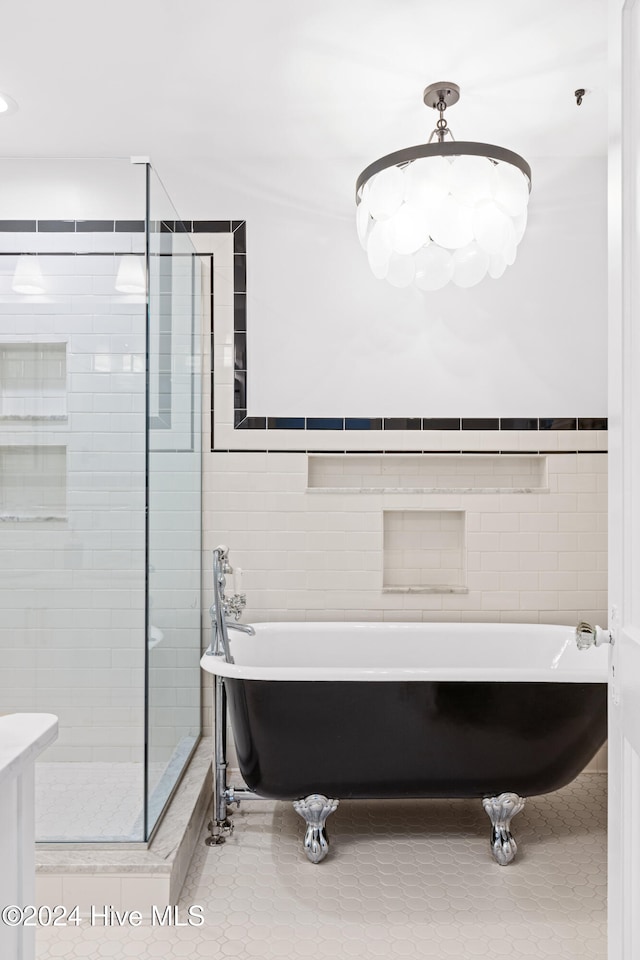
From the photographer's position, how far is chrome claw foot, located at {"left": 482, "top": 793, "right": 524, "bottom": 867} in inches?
98.0

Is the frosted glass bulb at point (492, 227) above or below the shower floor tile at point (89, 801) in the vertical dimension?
above

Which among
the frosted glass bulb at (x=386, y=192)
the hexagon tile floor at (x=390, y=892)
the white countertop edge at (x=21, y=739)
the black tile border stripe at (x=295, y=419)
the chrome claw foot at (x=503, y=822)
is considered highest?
the frosted glass bulb at (x=386, y=192)

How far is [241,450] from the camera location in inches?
129

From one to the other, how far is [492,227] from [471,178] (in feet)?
0.67

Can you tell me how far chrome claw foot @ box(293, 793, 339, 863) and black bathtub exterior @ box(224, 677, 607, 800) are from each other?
0.05 meters

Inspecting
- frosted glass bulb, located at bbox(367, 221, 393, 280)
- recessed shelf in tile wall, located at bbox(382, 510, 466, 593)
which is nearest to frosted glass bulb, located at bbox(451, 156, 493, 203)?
frosted glass bulb, located at bbox(367, 221, 393, 280)

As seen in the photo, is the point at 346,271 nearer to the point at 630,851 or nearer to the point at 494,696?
the point at 494,696

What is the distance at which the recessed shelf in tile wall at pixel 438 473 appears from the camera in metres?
3.29

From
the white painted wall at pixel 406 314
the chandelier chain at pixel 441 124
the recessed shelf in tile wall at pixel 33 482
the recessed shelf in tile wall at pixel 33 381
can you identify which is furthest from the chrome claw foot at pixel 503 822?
the chandelier chain at pixel 441 124

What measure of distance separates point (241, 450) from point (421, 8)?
1792 mm

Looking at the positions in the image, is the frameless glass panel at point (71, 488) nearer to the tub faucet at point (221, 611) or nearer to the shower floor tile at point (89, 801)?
the shower floor tile at point (89, 801)

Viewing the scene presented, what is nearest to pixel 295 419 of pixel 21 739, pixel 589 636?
pixel 589 636

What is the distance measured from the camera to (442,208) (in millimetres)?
2561

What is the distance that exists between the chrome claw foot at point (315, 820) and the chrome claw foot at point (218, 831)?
0.33 metres
